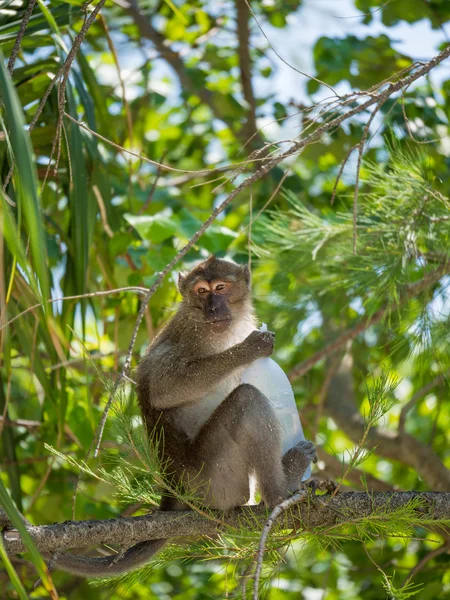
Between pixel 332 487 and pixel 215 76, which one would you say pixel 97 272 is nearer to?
pixel 332 487

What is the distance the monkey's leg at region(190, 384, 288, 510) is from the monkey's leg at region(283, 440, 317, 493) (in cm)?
9

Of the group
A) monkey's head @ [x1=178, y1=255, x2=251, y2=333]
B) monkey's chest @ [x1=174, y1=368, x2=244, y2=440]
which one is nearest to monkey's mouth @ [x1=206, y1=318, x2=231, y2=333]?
monkey's head @ [x1=178, y1=255, x2=251, y2=333]

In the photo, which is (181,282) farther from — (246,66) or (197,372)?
(246,66)

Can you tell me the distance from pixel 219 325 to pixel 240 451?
2.18 feet

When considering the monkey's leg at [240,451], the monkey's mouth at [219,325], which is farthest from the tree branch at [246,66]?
the monkey's leg at [240,451]

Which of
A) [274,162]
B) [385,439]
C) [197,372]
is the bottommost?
[385,439]

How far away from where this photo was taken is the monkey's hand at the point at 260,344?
3391 millimetres

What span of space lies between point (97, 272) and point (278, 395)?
2.27m

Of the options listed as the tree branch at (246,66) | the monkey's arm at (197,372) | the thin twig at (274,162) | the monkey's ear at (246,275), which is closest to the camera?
the thin twig at (274,162)

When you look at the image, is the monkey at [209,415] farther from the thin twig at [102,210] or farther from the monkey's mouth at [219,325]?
the thin twig at [102,210]

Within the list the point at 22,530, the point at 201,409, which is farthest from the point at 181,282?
the point at 22,530

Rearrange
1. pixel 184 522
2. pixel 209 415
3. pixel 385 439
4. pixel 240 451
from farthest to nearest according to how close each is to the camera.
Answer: pixel 385 439, pixel 209 415, pixel 240 451, pixel 184 522

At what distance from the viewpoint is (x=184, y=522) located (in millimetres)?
2857

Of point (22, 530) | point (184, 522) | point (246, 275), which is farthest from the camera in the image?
point (246, 275)
